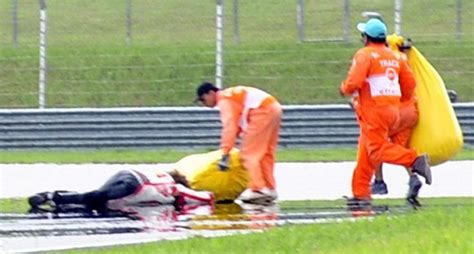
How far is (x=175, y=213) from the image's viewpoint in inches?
494

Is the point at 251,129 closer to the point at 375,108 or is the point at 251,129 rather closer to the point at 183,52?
the point at 375,108

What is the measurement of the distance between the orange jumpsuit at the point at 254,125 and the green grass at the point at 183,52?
954cm

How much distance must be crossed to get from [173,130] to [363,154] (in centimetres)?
755

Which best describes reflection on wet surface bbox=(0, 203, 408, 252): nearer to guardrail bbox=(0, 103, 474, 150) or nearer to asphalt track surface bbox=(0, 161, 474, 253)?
asphalt track surface bbox=(0, 161, 474, 253)

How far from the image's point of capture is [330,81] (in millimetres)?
24297

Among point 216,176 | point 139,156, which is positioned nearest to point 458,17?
point 139,156

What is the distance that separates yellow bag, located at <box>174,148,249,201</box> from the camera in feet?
44.4

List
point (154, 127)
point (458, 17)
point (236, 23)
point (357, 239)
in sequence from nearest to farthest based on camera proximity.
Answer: point (357, 239), point (154, 127), point (458, 17), point (236, 23)

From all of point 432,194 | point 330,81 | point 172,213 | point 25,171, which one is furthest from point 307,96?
point 172,213

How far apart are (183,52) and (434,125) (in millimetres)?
12729

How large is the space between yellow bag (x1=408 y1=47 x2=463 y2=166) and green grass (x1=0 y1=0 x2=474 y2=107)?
9537 millimetres

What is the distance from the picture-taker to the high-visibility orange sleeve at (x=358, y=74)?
43.0ft

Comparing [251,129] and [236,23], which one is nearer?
[251,129]

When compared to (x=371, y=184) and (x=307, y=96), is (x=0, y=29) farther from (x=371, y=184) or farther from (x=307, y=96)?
(x=371, y=184)
